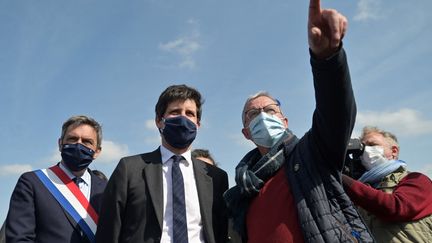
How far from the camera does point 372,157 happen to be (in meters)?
4.13

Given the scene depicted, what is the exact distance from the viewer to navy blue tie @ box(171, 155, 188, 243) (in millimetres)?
2977

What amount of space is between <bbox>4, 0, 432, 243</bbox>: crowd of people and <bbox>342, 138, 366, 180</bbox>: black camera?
0.34 feet

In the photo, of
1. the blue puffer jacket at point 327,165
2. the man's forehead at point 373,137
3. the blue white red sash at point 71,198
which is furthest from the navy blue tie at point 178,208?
the man's forehead at point 373,137


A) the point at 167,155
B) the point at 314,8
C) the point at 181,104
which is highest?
the point at 181,104

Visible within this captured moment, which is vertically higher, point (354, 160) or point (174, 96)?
point (174, 96)

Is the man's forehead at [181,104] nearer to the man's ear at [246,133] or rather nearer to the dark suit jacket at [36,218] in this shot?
the man's ear at [246,133]

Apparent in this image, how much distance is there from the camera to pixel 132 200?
10.1 feet

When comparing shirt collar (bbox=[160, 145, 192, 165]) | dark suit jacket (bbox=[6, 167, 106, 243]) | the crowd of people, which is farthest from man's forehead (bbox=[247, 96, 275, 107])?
dark suit jacket (bbox=[6, 167, 106, 243])

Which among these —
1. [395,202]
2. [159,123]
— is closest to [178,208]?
[159,123]

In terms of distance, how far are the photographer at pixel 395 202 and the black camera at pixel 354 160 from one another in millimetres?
242

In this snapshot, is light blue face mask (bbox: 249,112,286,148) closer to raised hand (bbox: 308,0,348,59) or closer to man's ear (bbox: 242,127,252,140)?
man's ear (bbox: 242,127,252,140)

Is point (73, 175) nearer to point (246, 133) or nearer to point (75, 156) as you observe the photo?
point (75, 156)

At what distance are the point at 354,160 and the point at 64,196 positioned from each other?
3.13 m

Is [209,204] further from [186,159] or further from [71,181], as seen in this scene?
[71,181]
